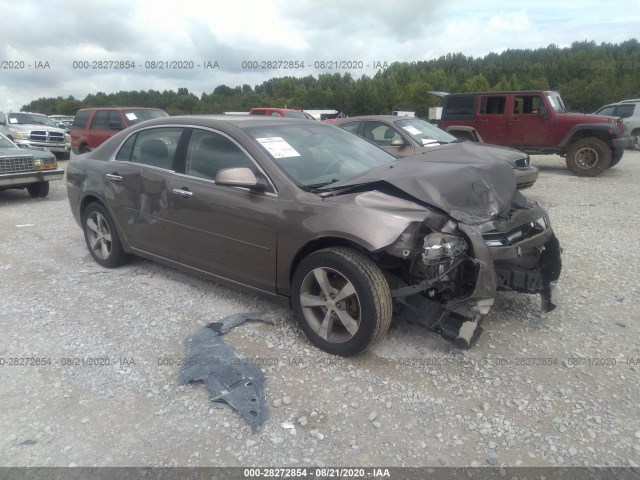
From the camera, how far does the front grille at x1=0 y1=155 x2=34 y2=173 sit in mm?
8633

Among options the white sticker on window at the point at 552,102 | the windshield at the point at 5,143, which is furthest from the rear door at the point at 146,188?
the white sticker on window at the point at 552,102

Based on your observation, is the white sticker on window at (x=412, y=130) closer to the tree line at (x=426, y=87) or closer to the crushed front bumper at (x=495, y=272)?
the crushed front bumper at (x=495, y=272)

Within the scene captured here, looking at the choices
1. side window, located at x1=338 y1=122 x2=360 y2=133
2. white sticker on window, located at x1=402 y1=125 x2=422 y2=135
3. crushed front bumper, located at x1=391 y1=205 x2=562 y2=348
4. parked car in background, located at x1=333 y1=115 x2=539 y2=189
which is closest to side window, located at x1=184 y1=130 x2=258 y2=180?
crushed front bumper, located at x1=391 y1=205 x2=562 y2=348

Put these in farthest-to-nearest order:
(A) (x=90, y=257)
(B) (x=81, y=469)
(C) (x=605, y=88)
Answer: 1. (C) (x=605, y=88)
2. (A) (x=90, y=257)
3. (B) (x=81, y=469)

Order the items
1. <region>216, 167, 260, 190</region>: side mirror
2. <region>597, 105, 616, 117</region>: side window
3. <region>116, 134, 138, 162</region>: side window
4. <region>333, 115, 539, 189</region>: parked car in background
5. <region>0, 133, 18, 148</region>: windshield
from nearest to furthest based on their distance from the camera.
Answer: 1. <region>216, 167, 260, 190</region>: side mirror
2. <region>116, 134, 138, 162</region>: side window
3. <region>333, 115, 539, 189</region>: parked car in background
4. <region>0, 133, 18, 148</region>: windshield
5. <region>597, 105, 616, 117</region>: side window

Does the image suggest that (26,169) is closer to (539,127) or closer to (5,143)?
(5,143)

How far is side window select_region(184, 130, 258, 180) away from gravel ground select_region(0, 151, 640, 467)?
1138 mm

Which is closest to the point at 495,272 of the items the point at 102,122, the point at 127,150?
the point at 127,150

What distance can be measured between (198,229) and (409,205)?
1.77m

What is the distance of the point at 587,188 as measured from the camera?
32.8ft

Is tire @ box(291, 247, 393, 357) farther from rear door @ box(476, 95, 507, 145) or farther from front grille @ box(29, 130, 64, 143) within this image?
front grille @ box(29, 130, 64, 143)

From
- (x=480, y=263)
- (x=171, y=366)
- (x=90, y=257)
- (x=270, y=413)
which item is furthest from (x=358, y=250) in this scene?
(x=90, y=257)

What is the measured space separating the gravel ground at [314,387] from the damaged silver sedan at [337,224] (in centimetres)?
28

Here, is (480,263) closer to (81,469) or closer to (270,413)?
(270,413)
